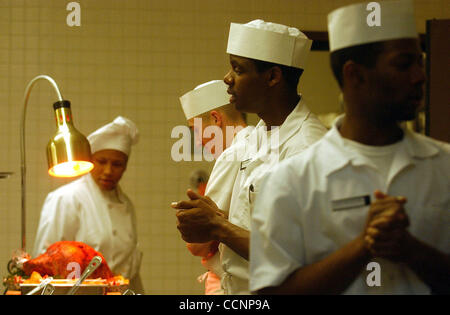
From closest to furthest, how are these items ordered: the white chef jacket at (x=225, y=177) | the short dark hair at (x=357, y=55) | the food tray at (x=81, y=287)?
the short dark hair at (x=357, y=55) → the white chef jacket at (x=225, y=177) → the food tray at (x=81, y=287)

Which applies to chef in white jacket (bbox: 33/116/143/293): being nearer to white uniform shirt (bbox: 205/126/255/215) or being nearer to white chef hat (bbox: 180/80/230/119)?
white chef hat (bbox: 180/80/230/119)

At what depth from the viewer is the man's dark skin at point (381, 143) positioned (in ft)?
4.25

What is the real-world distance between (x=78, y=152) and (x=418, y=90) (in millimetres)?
1971

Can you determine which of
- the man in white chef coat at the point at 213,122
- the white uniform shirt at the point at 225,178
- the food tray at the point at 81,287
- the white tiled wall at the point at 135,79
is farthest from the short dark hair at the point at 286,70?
the white tiled wall at the point at 135,79

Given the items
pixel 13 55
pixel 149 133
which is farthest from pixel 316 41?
pixel 13 55

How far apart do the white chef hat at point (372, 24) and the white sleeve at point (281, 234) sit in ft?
0.97

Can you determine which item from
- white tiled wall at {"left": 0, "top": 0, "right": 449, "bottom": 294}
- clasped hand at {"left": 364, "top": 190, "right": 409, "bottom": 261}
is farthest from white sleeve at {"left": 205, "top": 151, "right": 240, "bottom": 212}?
white tiled wall at {"left": 0, "top": 0, "right": 449, "bottom": 294}

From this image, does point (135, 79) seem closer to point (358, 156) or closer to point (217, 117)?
point (217, 117)

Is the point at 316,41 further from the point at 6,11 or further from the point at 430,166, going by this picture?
the point at 430,166

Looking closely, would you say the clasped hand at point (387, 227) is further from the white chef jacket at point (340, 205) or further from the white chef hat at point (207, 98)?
the white chef hat at point (207, 98)

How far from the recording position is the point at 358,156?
4.64ft

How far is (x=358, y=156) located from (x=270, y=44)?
0.96 m

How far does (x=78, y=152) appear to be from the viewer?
10.1 ft
